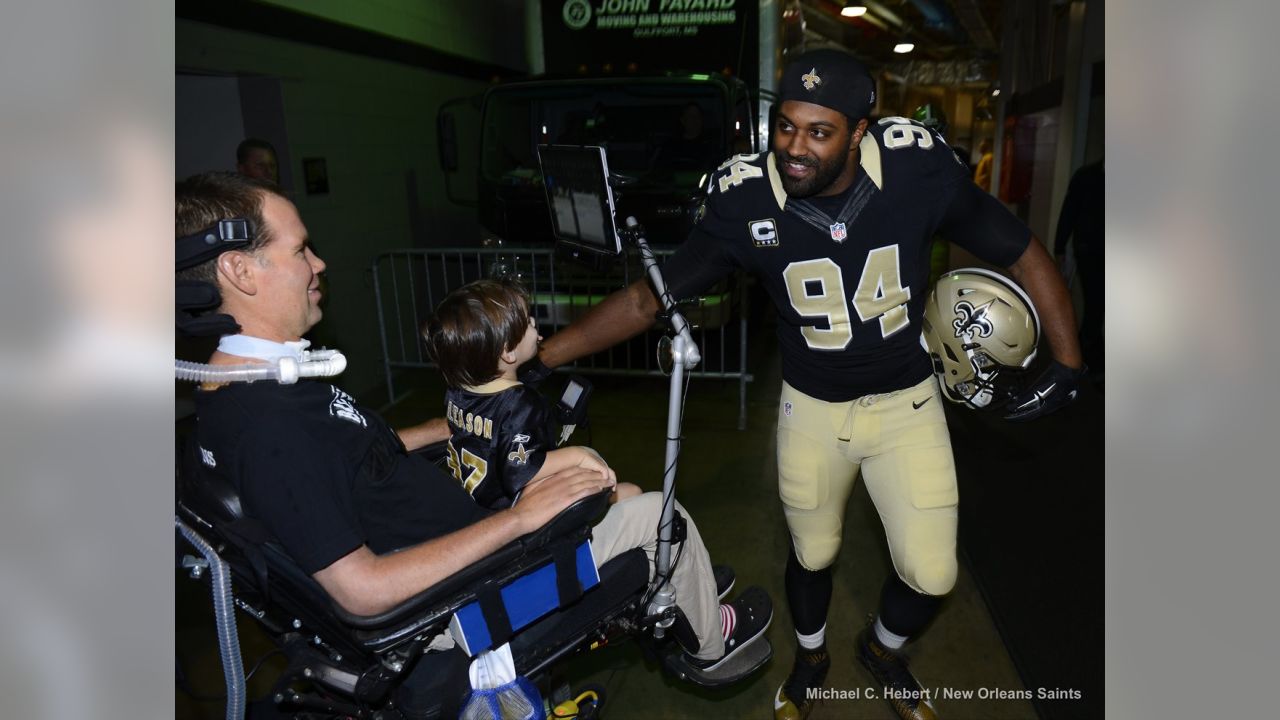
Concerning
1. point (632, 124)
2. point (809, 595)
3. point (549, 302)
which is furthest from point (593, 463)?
point (632, 124)

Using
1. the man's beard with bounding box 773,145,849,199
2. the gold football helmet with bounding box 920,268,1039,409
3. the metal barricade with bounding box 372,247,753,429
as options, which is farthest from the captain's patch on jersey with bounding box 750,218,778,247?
the metal barricade with bounding box 372,247,753,429

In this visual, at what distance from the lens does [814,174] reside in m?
2.20

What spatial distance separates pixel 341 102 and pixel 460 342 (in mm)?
4938

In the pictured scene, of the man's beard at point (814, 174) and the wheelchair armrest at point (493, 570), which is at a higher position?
the man's beard at point (814, 174)

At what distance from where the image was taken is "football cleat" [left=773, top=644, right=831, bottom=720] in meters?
2.62

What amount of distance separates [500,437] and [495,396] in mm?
110

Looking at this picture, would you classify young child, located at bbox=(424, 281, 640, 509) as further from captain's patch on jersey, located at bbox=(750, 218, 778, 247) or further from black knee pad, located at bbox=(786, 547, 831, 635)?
black knee pad, located at bbox=(786, 547, 831, 635)

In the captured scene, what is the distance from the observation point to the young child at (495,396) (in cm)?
199

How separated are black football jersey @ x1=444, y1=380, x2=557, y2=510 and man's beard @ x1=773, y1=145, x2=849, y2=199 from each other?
0.94 meters

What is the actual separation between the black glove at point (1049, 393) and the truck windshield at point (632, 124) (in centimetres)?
382

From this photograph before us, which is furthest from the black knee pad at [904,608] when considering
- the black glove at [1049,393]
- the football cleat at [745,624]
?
the black glove at [1049,393]

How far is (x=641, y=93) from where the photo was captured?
604 centimetres

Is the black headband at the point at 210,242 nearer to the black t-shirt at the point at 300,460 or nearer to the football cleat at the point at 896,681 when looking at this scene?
the black t-shirt at the point at 300,460

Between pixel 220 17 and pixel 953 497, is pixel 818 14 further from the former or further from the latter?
pixel 953 497
